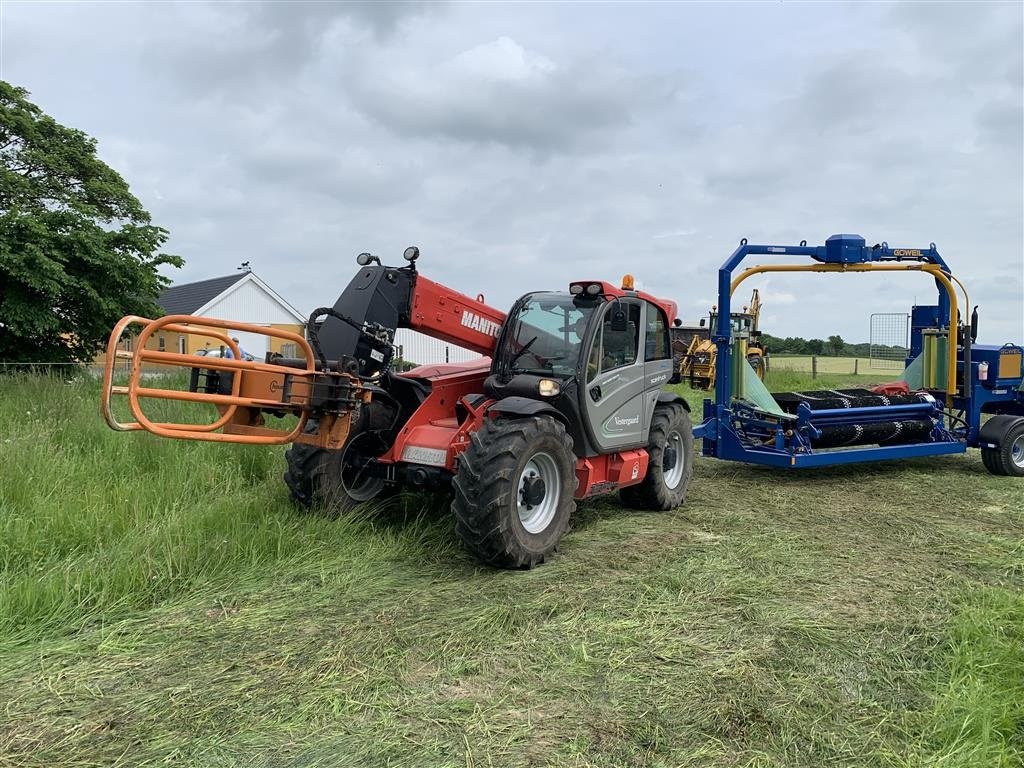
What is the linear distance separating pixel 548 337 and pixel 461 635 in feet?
9.19

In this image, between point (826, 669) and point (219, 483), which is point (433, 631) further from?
point (219, 483)

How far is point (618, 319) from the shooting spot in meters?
6.09

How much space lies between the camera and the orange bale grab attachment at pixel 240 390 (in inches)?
164

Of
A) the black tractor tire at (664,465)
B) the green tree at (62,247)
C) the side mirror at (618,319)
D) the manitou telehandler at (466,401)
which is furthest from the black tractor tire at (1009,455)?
the green tree at (62,247)

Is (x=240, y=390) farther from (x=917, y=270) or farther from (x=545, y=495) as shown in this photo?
(x=917, y=270)

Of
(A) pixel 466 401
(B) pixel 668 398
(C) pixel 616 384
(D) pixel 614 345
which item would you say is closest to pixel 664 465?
(B) pixel 668 398

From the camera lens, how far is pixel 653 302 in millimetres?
7059

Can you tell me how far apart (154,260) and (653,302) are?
510 inches

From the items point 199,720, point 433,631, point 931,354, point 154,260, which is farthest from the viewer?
point 154,260

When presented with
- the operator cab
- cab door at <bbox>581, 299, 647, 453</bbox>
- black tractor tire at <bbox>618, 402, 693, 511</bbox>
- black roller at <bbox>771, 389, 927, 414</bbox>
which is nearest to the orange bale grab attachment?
the operator cab

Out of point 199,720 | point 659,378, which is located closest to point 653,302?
point 659,378

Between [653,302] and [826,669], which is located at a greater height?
[653,302]

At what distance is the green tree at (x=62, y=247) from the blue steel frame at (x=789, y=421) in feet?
38.0

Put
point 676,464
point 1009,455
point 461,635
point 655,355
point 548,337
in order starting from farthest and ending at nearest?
1. point 1009,455
2. point 676,464
3. point 655,355
4. point 548,337
5. point 461,635
